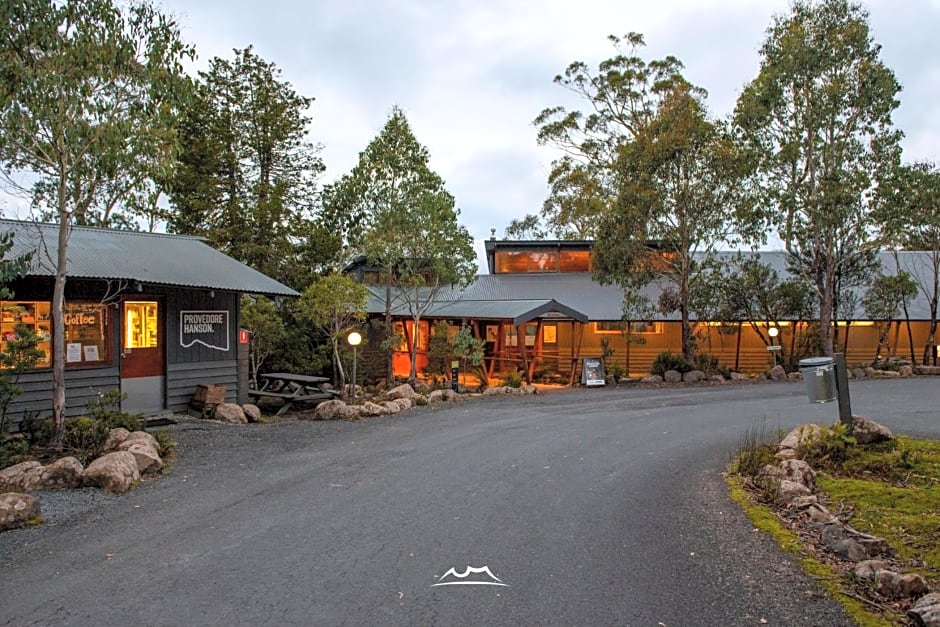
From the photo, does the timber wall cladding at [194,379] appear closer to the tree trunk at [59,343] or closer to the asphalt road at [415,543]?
the asphalt road at [415,543]

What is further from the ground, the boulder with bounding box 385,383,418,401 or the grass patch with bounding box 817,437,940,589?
the boulder with bounding box 385,383,418,401

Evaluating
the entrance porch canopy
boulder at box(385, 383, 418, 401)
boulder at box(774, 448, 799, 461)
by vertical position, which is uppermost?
the entrance porch canopy

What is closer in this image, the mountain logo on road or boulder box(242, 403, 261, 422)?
the mountain logo on road

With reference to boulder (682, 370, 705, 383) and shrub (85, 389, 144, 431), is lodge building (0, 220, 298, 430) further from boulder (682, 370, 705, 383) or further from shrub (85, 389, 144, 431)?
boulder (682, 370, 705, 383)

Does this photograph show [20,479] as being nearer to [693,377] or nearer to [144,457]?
[144,457]

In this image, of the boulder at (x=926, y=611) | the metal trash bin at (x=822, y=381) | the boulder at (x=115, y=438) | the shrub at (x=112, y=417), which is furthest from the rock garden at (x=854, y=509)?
the shrub at (x=112, y=417)

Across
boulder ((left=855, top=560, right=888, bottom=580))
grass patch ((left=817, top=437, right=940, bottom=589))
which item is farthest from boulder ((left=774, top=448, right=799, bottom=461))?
boulder ((left=855, top=560, right=888, bottom=580))

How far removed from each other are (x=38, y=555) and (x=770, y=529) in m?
5.68

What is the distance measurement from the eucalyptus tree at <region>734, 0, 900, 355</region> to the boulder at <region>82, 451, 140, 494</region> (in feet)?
55.0

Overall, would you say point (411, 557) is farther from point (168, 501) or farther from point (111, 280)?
point (111, 280)

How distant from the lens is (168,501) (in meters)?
6.43

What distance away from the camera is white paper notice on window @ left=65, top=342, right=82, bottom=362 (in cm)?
1081

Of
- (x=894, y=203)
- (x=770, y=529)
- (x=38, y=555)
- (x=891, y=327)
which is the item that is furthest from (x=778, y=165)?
(x=38, y=555)

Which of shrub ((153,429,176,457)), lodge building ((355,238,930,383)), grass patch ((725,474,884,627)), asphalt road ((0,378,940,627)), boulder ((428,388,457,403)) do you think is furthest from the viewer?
lodge building ((355,238,930,383))
